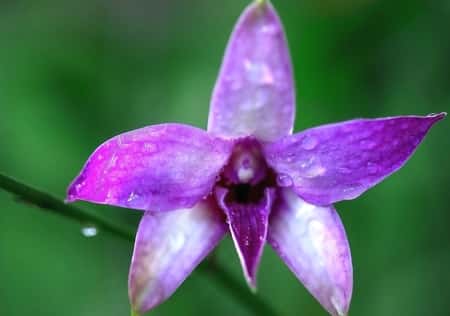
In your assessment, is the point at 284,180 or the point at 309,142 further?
the point at 284,180

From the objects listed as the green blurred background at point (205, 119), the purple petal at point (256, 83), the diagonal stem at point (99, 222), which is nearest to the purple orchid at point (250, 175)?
the purple petal at point (256, 83)

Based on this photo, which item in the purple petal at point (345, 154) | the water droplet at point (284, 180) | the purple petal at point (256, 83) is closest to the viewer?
the purple petal at point (256, 83)

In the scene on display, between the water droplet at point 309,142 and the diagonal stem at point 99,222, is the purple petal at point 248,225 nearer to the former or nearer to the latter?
the water droplet at point 309,142

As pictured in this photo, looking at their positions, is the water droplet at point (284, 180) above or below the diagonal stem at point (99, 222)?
above

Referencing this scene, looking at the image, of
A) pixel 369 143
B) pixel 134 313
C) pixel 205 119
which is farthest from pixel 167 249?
pixel 205 119

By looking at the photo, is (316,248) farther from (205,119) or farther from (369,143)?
(205,119)

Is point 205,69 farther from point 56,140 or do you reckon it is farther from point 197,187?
point 197,187

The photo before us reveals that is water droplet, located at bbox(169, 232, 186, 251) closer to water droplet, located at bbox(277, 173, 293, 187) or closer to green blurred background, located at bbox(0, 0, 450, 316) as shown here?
water droplet, located at bbox(277, 173, 293, 187)
